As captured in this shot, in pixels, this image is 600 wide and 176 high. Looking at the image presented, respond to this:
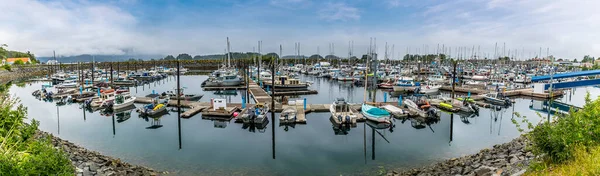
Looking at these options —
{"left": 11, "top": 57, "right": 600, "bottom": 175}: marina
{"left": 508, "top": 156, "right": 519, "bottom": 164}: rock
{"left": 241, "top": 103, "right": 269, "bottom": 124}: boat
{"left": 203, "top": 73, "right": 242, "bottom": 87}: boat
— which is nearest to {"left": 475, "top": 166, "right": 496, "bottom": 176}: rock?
{"left": 508, "top": 156, "right": 519, "bottom": 164}: rock

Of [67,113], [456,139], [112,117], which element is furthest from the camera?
[67,113]

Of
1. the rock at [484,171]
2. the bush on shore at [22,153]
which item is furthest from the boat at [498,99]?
the bush on shore at [22,153]

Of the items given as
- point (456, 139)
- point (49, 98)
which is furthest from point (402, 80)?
point (49, 98)

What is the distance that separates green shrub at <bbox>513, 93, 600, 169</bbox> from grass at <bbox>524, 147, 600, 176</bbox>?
11 cm

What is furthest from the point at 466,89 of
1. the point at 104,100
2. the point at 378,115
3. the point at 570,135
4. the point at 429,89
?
the point at 104,100

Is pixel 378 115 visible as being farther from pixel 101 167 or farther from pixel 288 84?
pixel 288 84

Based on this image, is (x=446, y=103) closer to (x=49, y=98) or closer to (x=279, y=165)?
(x=279, y=165)

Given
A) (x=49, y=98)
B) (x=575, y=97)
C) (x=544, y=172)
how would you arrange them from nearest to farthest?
(x=544, y=172), (x=49, y=98), (x=575, y=97)

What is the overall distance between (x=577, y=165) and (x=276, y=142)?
15.8m

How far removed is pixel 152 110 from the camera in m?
28.6

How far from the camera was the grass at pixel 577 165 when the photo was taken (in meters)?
6.74

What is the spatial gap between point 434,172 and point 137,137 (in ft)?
64.2

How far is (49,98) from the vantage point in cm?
3925

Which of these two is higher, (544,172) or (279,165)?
(544,172)
